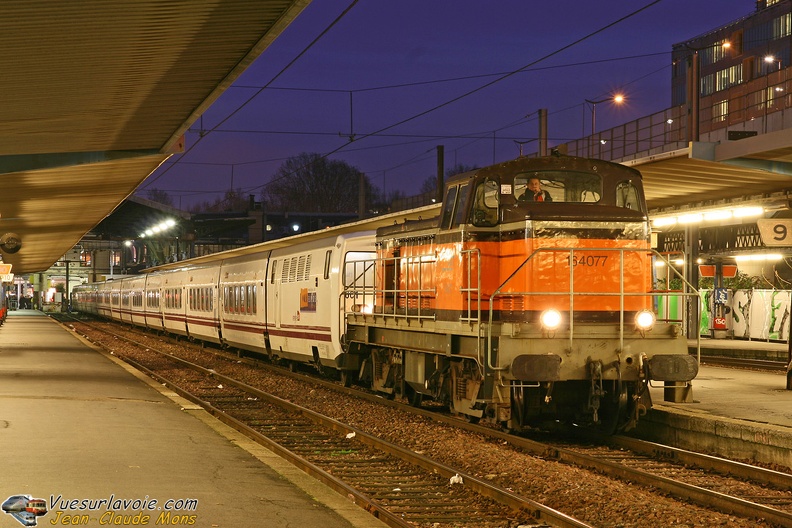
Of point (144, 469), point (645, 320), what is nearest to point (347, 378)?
point (645, 320)

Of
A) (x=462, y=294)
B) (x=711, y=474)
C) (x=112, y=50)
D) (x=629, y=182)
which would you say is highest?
(x=112, y=50)

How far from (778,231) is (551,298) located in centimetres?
531

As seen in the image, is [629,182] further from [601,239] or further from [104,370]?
[104,370]

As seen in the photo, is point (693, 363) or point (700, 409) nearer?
point (693, 363)

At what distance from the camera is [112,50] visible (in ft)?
38.5

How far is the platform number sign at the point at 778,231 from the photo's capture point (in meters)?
15.7

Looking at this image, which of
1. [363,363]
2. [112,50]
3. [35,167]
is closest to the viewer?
[112,50]

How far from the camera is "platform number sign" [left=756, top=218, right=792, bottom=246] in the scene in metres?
15.7

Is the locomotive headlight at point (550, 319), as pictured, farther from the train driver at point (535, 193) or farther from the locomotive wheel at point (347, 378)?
the locomotive wheel at point (347, 378)

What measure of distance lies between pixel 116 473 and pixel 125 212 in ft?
167

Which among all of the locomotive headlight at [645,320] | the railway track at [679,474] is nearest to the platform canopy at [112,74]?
the railway track at [679,474]

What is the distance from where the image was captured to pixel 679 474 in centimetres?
1094

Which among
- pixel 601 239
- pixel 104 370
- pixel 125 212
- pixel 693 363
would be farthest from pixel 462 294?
pixel 125 212

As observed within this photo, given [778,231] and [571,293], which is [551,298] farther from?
[778,231]
